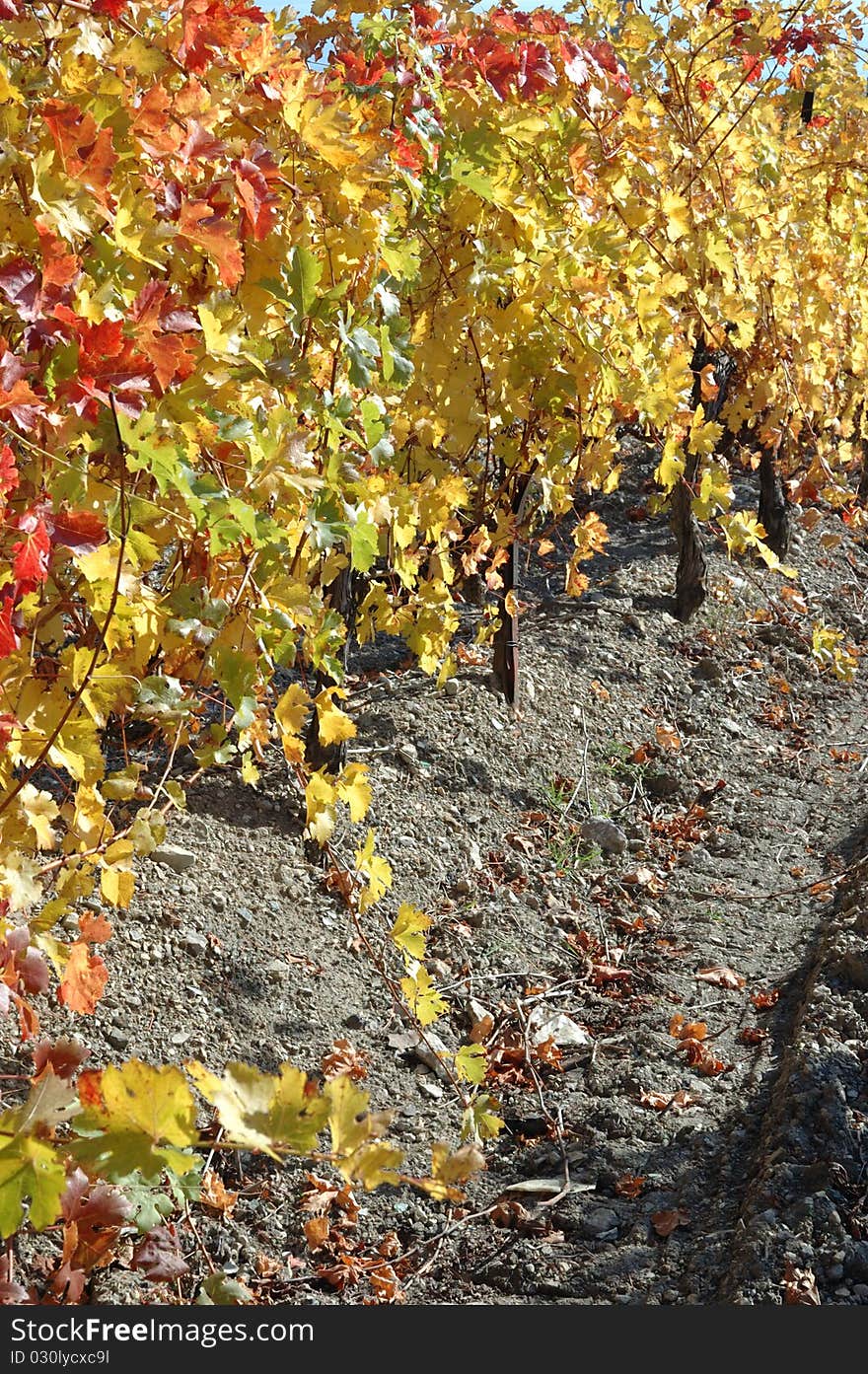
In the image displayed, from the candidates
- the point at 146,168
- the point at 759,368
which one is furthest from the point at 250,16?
the point at 759,368

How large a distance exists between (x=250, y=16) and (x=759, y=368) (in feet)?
11.3

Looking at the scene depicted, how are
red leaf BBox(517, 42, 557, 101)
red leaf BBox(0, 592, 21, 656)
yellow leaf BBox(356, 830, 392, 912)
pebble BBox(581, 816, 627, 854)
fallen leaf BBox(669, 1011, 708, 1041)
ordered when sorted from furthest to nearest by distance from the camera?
pebble BBox(581, 816, 627, 854)
fallen leaf BBox(669, 1011, 708, 1041)
red leaf BBox(517, 42, 557, 101)
yellow leaf BBox(356, 830, 392, 912)
red leaf BBox(0, 592, 21, 656)

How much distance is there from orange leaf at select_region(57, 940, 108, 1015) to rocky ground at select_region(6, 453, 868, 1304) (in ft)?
1.39

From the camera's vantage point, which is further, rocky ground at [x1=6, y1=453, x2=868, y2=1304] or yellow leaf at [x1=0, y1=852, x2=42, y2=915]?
rocky ground at [x1=6, y1=453, x2=868, y2=1304]

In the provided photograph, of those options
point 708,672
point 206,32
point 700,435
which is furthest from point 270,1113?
point 708,672

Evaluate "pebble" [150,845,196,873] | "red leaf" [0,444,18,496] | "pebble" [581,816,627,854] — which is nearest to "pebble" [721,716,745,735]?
"pebble" [581,816,627,854]

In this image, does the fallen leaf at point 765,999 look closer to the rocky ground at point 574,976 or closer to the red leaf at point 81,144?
the rocky ground at point 574,976

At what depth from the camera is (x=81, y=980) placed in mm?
1746

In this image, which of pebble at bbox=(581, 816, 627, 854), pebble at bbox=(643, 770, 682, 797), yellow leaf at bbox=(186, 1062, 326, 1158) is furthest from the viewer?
pebble at bbox=(643, 770, 682, 797)

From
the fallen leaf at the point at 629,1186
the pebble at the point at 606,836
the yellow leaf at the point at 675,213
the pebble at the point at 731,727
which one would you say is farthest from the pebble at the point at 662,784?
the fallen leaf at the point at 629,1186

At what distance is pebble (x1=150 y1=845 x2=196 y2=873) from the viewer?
2.80 m

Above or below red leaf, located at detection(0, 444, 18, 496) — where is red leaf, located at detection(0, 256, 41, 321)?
above

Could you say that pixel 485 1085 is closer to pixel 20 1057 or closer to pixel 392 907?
pixel 392 907

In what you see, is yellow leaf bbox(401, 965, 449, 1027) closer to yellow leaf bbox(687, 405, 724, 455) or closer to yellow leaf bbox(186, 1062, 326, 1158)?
yellow leaf bbox(186, 1062, 326, 1158)
